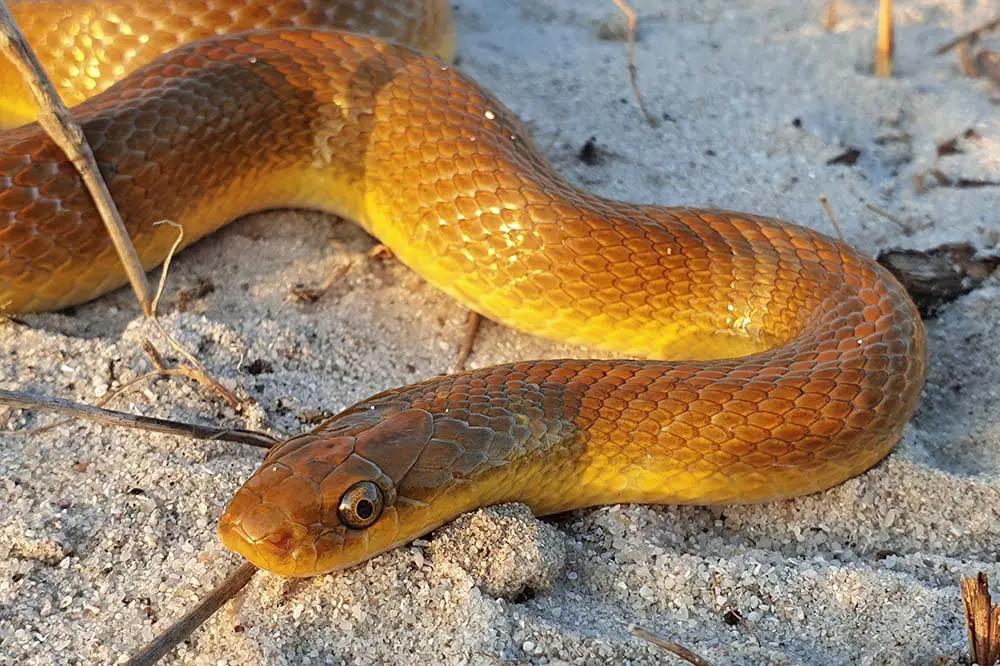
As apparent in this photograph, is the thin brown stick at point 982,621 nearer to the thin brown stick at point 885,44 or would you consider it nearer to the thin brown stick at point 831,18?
the thin brown stick at point 885,44

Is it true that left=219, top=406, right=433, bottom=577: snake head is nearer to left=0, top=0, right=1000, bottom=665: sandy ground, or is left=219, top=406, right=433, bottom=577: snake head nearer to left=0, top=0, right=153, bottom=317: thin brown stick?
left=0, top=0, right=1000, bottom=665: sandy ground

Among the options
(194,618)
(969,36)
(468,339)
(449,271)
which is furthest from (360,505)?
(969,36)

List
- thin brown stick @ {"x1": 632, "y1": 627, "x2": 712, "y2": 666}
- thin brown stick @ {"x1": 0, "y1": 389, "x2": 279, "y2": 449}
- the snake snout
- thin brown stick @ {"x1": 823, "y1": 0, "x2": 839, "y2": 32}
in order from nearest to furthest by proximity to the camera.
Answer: thin brown stick @ {"x1": 632, "y1": 627, "x2": 712, "y2": 666}, the snake snout, thin brown stick @ {"x1": 0, "y1": 389, "x2": 279, "y2": 449}, thin brown stick @ {"x1": 823, "y1": 0, "x2": 839, "y2": 32}

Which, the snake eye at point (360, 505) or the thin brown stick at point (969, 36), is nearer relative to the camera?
the snake eye at point (360, 505)

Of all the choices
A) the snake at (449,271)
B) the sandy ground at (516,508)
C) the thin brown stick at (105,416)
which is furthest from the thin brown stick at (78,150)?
the thin brown stick at (105,416)

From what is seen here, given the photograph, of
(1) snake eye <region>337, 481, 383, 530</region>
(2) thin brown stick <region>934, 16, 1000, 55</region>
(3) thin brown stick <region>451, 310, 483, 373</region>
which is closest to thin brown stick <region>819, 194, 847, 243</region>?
(3) thin brown stick <region>451, 310, 483, 373</region>

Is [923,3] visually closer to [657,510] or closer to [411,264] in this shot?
[411,264]
